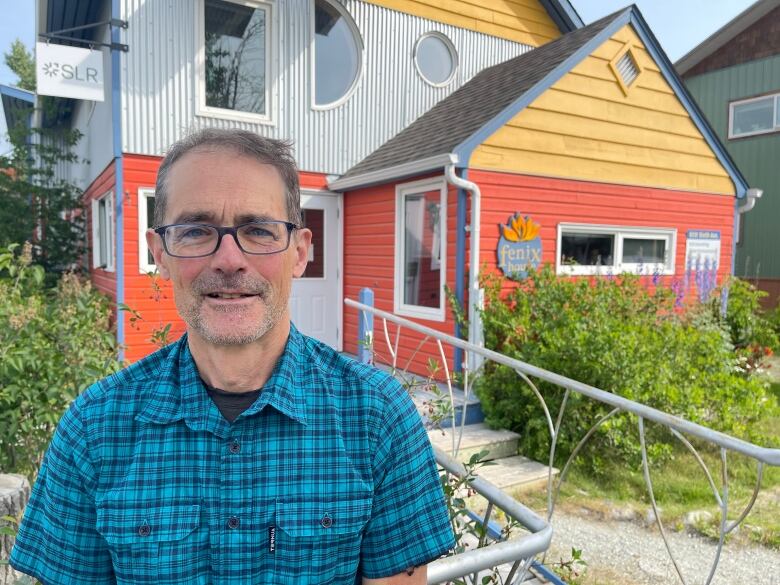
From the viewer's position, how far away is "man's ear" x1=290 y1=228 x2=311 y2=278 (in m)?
1.37

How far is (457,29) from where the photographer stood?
903 centimetres

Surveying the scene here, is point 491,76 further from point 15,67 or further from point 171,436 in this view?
point 15,67

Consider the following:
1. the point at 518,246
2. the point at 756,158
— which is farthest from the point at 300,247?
the point at 756,158

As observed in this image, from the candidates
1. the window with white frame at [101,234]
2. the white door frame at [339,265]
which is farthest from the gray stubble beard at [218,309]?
the window with white frame at [101,234]

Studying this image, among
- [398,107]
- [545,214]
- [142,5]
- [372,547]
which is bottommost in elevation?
[372,547]

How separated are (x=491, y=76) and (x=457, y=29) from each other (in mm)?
1191

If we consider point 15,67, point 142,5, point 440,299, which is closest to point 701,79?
point 440,299

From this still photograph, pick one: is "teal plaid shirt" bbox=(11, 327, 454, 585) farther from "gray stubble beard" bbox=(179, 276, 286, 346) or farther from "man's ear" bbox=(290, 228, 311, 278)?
"man's ear" bbox=(290, 228, 311, 278)

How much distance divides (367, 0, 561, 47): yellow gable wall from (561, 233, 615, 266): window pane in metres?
4.16

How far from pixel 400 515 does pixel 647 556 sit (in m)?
3.30

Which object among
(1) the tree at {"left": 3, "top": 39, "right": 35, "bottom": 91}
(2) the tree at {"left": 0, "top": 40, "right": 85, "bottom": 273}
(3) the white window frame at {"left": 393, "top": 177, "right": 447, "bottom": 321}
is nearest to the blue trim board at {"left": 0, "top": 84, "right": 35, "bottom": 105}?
(2) the tree at {"left": 0, "top": 40, "right": 85, "bottom": 273}

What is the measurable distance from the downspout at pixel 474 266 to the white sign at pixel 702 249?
4154 mm

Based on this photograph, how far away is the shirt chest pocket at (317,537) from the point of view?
3.85 feet

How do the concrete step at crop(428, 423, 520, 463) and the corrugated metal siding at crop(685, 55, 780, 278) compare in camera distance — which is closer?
the concrete step at crop(428, 423, 520, 463)
